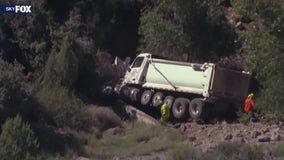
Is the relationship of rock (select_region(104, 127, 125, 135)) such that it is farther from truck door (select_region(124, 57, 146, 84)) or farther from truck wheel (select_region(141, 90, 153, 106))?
truck door (select_region(124, 57, 146, 84))

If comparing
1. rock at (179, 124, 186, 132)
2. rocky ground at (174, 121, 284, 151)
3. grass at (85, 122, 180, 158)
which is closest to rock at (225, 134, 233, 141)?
rocky ground at (174, 121, 284, 151)

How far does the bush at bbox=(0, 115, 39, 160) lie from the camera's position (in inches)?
1053

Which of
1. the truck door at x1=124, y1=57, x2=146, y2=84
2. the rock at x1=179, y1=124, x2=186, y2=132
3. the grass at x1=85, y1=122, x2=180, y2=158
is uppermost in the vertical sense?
the truck door at x1=124, y1=57, x2=146, y2=84

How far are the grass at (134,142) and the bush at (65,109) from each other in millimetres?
1073

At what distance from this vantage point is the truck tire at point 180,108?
3931 cm

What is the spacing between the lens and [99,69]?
43.0 meters

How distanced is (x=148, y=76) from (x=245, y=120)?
5.43 meters

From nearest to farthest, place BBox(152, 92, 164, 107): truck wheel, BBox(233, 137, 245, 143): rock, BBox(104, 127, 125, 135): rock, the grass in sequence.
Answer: the grass < BBox(233, 137, 245, 143): rock < BBox(104, 127, 125, 135): rock < BBox(152, 92, 164, 107): truck wheel

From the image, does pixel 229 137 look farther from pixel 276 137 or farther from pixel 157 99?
pixel 157 99

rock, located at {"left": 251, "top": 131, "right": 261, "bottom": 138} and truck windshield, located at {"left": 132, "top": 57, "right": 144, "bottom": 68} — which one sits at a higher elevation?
truck windshield, located at {"left": 132, "top": 57, "right": 144, "bottom": 68}

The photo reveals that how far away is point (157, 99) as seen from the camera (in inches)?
1610

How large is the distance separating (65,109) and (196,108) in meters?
6.38

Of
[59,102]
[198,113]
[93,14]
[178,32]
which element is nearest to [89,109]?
[59,102]

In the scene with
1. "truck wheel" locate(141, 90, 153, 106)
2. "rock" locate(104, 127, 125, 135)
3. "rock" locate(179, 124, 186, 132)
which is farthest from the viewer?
"truck wheel" locate(141, 90, 153, 106)
